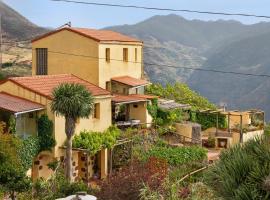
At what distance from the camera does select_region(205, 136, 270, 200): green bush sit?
32.9 feet

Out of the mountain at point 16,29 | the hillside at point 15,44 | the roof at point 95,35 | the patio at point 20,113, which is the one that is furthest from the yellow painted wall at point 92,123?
the mountain at point 16,29

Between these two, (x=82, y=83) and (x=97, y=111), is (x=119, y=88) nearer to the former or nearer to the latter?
(x=82, y=83)

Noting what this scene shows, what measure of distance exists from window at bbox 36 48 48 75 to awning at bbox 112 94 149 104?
670 centimetres

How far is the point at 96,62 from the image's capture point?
39.8 m

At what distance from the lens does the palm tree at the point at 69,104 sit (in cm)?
2628

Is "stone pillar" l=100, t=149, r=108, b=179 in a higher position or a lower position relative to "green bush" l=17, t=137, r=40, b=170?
lower

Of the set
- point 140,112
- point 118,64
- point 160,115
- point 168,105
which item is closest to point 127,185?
point 140,112

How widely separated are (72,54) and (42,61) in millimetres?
3105

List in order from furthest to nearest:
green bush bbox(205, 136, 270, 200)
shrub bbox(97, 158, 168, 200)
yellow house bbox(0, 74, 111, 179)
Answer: yellow house bbox(0, 74, 111, 179), shrub bbox(97, 158, 168, 200), green bush bbox(205, 136, 270, 200)

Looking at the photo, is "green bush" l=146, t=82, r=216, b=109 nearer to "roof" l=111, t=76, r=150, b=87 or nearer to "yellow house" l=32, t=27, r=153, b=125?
"roof" l=111, t=76, r=150, b=87

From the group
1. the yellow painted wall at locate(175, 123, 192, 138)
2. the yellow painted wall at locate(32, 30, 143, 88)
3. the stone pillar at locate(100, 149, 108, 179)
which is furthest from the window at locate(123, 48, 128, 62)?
the stone pillar at locate(100, 149, 108, 179)

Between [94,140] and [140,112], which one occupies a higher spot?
[140,112]

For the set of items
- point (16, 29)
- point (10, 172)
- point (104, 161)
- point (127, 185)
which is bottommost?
point (104, 161)

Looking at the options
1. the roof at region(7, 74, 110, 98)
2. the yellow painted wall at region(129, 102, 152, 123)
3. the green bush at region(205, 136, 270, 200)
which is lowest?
the green bush at region(205, 136, 270, 200)
